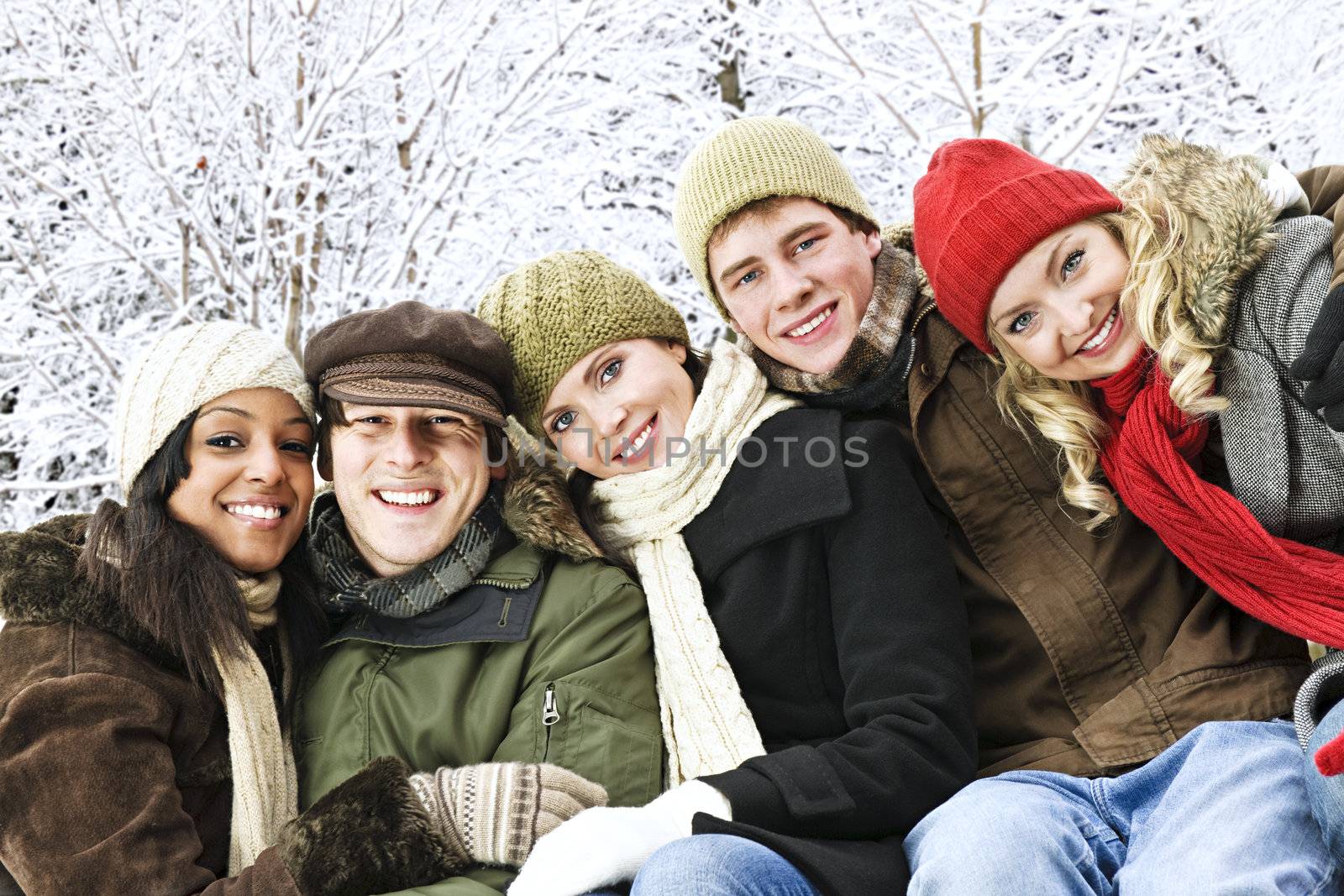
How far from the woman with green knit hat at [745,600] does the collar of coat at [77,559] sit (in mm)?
128

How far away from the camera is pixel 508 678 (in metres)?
2.19

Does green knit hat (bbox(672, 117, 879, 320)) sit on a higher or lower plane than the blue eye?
higher

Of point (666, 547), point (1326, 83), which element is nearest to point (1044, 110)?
point (1326, 83)

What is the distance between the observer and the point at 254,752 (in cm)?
211

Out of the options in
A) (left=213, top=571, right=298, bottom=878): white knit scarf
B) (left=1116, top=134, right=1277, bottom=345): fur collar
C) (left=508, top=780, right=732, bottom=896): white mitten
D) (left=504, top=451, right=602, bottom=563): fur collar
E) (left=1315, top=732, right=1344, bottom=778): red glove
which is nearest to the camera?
(left=1315, top=732, right=1344, bottom=778): red glove

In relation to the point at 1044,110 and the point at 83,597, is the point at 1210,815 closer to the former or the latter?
the point at 83,597

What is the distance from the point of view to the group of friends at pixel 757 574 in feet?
6.07

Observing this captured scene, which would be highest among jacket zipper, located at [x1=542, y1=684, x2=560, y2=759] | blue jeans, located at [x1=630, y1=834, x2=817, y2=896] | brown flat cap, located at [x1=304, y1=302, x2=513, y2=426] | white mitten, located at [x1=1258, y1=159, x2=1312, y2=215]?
white mitten, located at [x1=1258, y1=159, x2=1312, y2=215]

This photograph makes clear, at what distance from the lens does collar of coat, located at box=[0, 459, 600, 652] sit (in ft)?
6.67

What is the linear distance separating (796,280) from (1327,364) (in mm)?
1006

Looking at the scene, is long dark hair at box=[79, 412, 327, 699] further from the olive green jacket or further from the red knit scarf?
the red knit scarf

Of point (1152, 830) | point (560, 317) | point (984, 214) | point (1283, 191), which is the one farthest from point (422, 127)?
point (1152, 830)

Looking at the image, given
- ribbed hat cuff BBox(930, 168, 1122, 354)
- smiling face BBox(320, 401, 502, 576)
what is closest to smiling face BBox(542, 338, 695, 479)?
smiling face BBox(320, 401, 502, 576)

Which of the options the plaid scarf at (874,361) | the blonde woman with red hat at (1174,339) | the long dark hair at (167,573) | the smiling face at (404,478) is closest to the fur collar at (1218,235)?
the blonde woman with red hat at (1174,339)
